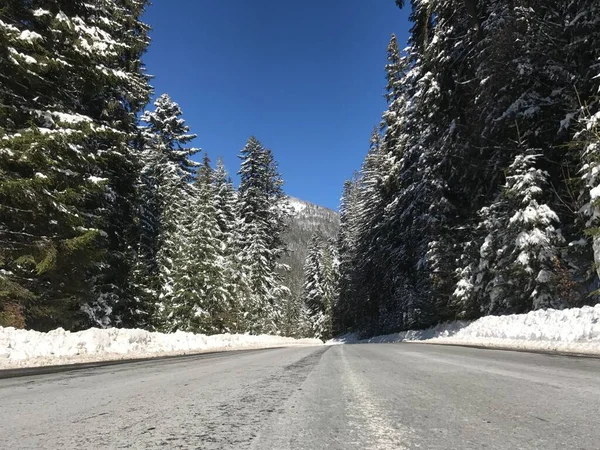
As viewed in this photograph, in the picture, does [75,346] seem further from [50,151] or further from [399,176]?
[399,176]

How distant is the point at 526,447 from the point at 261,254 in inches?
1519

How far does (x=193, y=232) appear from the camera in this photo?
26.2 m

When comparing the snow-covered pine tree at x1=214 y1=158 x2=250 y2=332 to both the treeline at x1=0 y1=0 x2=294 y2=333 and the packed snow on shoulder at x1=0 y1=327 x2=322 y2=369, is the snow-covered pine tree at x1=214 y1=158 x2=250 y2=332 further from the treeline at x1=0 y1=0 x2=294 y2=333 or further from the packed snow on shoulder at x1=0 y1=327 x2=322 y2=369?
the packed snow on shoulder at x1=0 y1=327 x2=322 y2=369

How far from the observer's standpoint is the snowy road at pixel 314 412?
7.26 ft

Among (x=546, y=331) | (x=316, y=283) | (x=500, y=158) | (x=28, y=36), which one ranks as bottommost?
(x=546, y=331)

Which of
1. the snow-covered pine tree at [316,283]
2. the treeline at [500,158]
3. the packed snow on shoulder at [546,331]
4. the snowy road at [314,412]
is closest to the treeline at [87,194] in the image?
the snowy road at [314,412]

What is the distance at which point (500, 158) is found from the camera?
16516 mm

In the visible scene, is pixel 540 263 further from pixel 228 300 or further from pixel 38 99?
pixel 228 300

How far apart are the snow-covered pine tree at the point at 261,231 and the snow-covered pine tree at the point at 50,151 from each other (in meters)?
24.1

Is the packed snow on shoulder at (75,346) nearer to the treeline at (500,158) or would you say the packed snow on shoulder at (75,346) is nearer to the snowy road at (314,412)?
the snowy road at (314,412)

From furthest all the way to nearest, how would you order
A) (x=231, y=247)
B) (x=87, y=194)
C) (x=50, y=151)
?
(x=231, y=247)
(x=87, y=194)
(x=50, y=151)

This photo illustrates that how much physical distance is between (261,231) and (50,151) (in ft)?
100

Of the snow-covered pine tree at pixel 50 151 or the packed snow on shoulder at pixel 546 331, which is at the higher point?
the snow-covered pine tree at pixel 50 151

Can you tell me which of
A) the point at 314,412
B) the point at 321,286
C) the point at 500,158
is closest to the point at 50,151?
the point at 314,412
